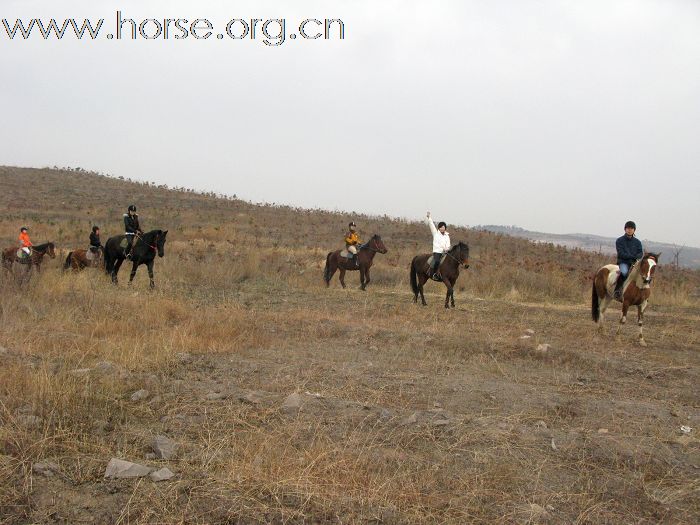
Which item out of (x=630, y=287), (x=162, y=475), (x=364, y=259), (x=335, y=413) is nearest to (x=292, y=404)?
(x=335, y=413)

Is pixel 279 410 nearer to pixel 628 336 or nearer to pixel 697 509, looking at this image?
pixel 697 509

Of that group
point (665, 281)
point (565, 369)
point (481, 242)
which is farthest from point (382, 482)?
point (481, 242)

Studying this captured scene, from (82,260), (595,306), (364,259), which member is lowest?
(595,306)

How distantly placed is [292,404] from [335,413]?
38 cm

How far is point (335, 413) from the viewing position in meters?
4.77

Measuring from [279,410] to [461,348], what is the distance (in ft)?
13.8

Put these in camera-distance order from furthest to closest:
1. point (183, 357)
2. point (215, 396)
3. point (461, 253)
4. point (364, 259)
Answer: point (364, 259), point (461, 253), point (183, 357), point (215, 396)

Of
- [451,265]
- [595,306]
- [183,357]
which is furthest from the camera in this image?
[451,265]

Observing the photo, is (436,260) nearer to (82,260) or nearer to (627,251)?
(627,251)

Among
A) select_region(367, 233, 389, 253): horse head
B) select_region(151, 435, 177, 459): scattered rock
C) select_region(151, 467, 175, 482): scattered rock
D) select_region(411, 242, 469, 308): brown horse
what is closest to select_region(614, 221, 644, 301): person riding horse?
select_region(411, 242, 469, 308): brown horse

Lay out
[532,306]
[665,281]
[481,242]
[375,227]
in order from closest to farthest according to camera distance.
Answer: [532,306] → [665,281] → [481,242] → [375,227]

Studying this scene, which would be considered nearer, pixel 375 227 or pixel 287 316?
pixel 287 316

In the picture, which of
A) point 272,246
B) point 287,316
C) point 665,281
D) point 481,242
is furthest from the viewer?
point 481,242

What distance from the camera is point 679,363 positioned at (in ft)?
26.7
